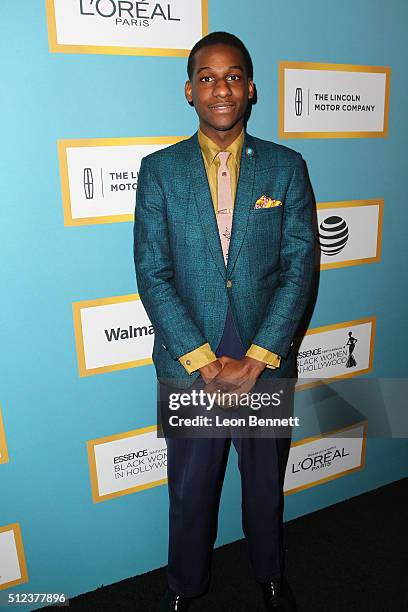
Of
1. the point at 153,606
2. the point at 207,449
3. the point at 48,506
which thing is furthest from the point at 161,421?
the point at 153,606

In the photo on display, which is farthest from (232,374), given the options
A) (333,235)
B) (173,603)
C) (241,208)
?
(173,603)

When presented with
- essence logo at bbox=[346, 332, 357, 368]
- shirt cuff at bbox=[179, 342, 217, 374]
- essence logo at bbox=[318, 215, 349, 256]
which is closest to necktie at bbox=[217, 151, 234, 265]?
shirt cuff at bbox=[179, 342, 217, 374]

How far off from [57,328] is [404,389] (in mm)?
1815

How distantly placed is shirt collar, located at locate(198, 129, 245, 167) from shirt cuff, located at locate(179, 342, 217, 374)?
23.2 inches

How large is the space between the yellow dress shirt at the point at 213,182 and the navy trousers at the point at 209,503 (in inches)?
3.6

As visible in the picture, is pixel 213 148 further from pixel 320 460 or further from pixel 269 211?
pixel 320 460

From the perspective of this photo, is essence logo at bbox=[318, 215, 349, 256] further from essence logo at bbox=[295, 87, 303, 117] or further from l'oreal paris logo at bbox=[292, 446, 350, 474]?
l'oreal paris logo at bbox=[292, 446, 350, 474]

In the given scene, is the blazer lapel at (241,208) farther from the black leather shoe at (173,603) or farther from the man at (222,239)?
the black leather shoe at (173,603)

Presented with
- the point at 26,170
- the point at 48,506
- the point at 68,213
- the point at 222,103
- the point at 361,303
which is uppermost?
the point at 222,103

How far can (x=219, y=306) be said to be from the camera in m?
1.61

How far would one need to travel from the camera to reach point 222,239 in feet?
5.26

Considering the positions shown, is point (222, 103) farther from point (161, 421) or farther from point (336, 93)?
point (161, 421)

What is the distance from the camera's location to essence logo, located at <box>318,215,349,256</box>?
2146 mm

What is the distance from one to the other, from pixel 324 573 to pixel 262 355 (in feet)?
3.81
